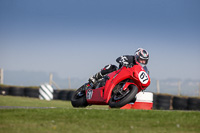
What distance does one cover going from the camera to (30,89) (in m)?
27.6

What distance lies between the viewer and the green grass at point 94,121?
20.9 ft

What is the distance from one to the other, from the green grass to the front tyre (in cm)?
123

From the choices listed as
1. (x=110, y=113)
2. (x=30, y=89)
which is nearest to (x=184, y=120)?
(x=110, y=113)

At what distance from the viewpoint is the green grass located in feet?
20.9

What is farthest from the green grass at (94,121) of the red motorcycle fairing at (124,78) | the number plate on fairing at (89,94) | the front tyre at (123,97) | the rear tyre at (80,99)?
the rear tyre at (80,99)

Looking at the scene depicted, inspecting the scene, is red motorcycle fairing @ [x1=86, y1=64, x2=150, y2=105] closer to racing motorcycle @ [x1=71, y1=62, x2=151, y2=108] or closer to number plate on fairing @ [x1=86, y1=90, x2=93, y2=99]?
racing motorcycle @ [x1=71, y1=62, x2=151, y2=108]

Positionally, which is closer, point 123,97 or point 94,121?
point 94,121

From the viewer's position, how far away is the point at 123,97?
9656mm

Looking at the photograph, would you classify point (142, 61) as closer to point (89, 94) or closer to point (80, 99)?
point (89, 94)

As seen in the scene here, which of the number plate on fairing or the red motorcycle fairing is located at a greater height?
the red motorcycle fairing

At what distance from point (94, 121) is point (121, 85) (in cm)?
326

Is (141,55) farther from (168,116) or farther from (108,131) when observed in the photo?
(108,131)

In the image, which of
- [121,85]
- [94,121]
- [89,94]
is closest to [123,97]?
[121,85]

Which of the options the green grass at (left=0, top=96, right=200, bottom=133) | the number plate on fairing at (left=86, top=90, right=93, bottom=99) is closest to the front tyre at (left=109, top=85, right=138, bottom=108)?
the number plate on fairing at (left=86, top=90, right=93, bottom=99)
